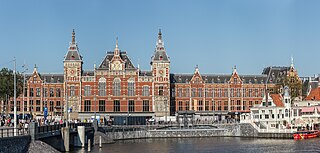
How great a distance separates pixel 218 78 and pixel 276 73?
16.5 m

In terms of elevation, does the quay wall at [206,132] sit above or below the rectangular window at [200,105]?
below

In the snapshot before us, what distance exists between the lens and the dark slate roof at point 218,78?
145125 mm

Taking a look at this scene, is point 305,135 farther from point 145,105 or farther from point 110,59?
point 110,59

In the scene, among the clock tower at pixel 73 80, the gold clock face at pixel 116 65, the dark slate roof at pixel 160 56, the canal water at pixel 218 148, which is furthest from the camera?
the dark slate roof at pixel 160 56

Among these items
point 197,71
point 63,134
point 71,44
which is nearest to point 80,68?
Answer: point 71,44

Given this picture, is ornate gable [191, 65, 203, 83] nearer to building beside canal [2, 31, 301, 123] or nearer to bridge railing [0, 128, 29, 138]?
building beside canal [2, 31, 301, 123]

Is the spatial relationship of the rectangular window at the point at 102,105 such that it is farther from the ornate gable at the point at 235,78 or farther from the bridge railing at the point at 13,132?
the bridge railing at the point at 13,132

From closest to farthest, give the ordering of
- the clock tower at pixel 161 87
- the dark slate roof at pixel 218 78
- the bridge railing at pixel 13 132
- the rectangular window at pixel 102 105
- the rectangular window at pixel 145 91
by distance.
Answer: the bridge railing at pixel 13 132 → the rectangular window at pixel 102 105 → the clock tower at pixel 161 87 → the rectangular window at pixel 145 91 → the dark slate roof at pixel 218 78

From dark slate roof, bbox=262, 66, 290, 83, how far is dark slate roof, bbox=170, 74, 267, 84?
5.74 ft

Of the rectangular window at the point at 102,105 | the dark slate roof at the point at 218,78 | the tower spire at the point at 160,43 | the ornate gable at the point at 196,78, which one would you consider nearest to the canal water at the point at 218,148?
the rectangular window at the point at 102,105

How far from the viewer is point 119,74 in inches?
5354

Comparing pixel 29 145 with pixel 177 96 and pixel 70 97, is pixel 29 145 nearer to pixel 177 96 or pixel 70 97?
pixel 70 97

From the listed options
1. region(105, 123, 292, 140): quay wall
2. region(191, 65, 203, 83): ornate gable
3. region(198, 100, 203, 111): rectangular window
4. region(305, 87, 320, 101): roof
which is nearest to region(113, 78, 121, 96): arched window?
region(191, 65, 203, 83): ornate gable

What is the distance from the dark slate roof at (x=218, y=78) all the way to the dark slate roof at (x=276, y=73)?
1749 mm
